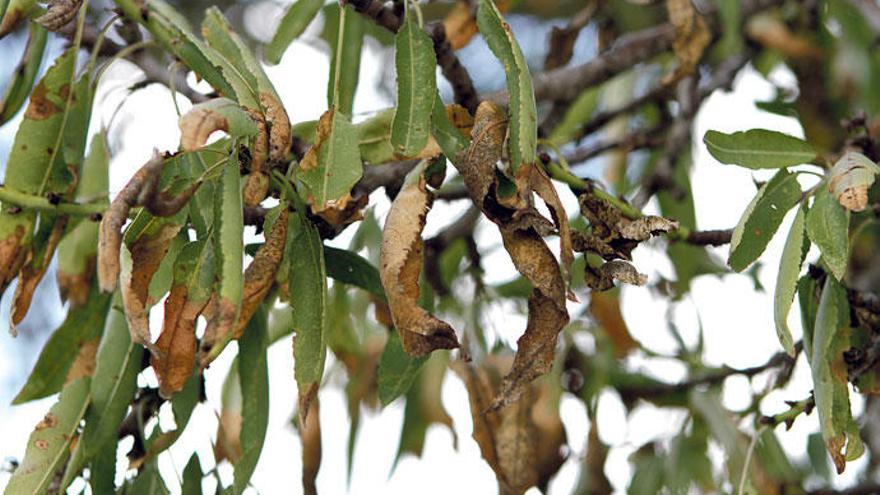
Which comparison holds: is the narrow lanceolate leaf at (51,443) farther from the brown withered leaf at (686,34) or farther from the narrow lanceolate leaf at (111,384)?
the brown withered leaf at (686,34)

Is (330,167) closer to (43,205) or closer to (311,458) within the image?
(43,205)

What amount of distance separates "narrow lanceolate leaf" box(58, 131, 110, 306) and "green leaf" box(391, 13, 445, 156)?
355mm

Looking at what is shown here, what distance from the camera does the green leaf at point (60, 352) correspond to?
1126mm

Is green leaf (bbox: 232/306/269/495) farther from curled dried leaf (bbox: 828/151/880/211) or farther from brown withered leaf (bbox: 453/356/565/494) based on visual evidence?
curled dried leaf (bbox: 828/151/880/211)

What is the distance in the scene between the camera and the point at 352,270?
1084 mm

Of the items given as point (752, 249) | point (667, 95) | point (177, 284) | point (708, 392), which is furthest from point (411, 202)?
point (667, 95)

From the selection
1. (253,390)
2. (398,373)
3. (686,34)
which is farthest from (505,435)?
(686,34)

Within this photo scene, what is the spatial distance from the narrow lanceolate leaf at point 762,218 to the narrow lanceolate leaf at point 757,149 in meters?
0.03

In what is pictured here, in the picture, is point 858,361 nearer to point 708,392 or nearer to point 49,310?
point 708,392

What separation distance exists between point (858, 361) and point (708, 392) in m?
0.58

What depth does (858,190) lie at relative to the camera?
0.89 meters

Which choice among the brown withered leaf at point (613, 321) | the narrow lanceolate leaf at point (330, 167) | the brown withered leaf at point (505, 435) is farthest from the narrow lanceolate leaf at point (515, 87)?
the brown withered leaf at point (613, 321)

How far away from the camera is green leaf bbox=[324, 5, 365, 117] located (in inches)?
39.2

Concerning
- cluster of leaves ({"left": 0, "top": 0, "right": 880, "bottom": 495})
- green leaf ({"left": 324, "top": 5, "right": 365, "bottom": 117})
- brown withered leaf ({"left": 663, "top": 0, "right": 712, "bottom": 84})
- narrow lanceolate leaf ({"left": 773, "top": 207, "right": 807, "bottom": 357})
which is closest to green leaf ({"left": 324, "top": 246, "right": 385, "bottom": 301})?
cluster of leaves ({"left": 0, "top": 0, "right": 880, "bottom": 495})
